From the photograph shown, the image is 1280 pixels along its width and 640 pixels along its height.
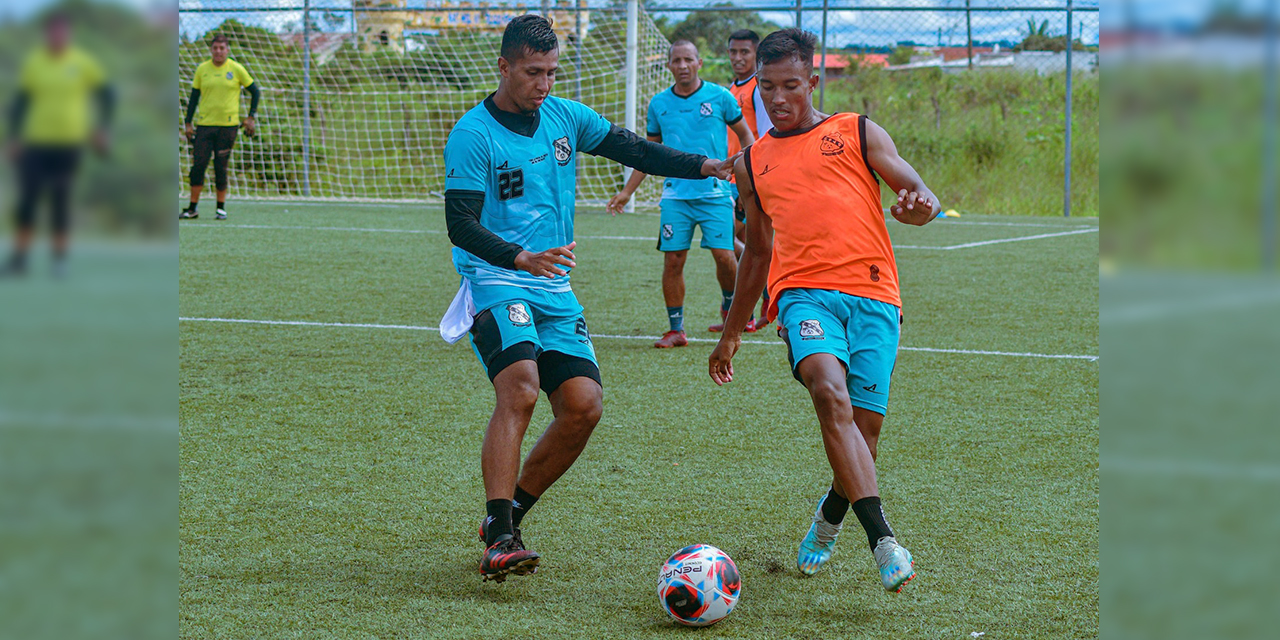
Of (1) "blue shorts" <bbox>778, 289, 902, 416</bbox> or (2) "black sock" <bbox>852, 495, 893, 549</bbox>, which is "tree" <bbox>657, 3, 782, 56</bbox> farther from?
(2) "black sock" <bbox>852, 495, 893, 549</bbox>

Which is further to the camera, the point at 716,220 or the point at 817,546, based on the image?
the point at 716,220

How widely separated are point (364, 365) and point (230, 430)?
67.5 inches

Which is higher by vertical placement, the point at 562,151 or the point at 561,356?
the point at 562,151

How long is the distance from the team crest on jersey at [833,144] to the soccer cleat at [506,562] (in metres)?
1.63

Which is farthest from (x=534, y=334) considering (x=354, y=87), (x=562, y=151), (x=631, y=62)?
(x=354, y=87)

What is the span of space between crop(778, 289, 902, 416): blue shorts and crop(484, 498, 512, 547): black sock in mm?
1004

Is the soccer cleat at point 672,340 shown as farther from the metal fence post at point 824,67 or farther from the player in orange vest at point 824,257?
the metal fence post at point 824,67

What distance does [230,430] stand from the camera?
19.0ft

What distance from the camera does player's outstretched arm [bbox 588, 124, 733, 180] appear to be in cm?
453

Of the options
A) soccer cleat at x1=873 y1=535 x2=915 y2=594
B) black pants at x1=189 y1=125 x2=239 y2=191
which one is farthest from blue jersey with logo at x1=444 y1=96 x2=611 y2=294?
black pants at x1=189 y1=125 x2=239 y2=191

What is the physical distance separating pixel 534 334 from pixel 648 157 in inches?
36.1

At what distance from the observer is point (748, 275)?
423cm

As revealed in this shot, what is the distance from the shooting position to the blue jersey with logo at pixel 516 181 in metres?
4.03
